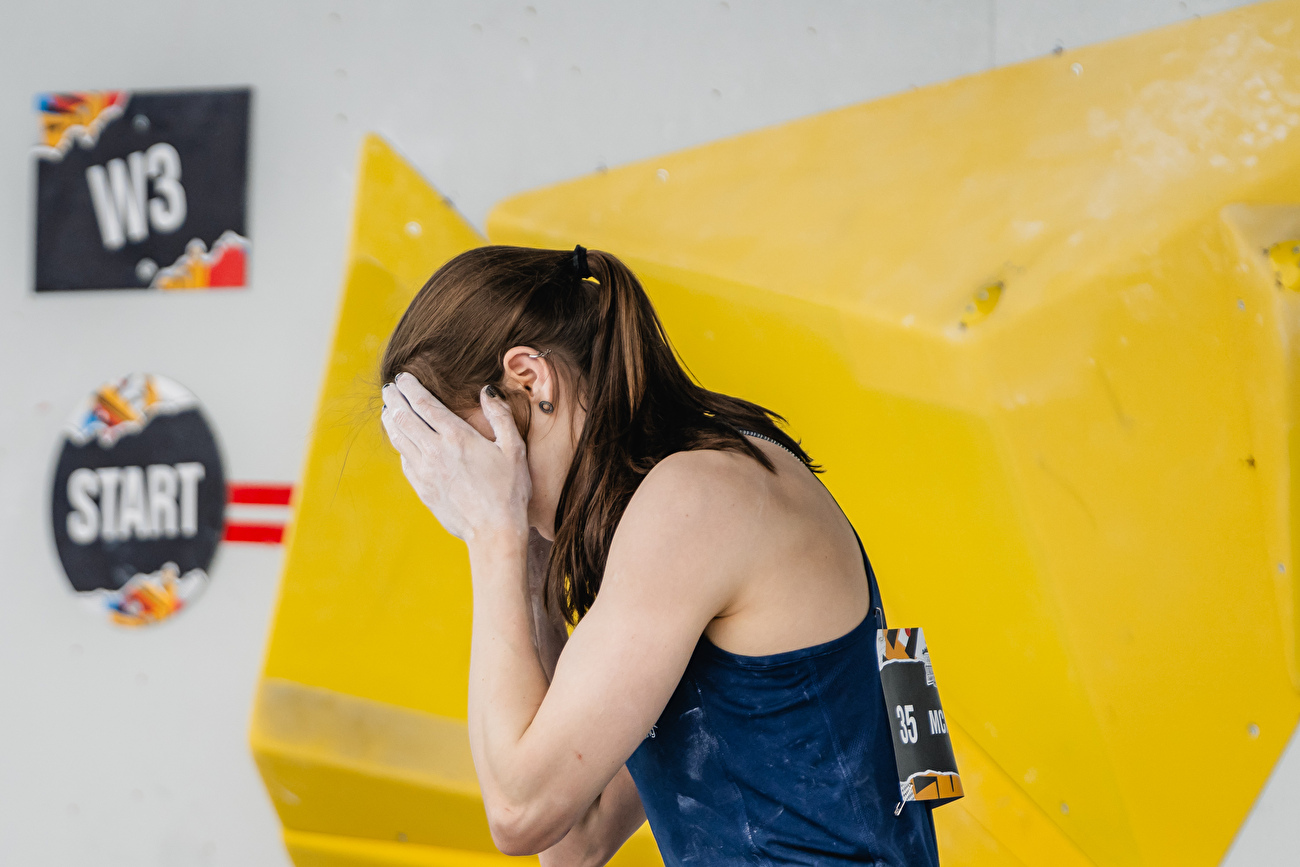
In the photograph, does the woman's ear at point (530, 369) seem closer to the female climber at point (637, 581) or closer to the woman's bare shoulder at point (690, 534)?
the female climber at point (637, 581)

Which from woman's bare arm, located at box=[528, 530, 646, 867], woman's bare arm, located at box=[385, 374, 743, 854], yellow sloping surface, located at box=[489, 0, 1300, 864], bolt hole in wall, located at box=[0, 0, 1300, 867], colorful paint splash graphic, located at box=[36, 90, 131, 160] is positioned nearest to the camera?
woman's bare arm, located at box=[385, 374, 743, 854]

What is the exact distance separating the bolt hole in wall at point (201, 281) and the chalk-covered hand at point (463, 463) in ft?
1.97

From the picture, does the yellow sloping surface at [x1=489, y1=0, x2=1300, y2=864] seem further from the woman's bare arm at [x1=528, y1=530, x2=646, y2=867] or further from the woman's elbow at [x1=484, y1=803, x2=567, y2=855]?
the woman's elbow at [x1=484, y1=803, x2=567, y2=855]

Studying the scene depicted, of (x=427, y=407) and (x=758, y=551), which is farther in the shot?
(x=427, y=407)

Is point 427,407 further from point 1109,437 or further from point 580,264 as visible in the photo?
point 1109,437

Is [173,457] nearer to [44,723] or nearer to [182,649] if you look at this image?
[182,649]

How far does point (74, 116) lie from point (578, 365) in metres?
1.21

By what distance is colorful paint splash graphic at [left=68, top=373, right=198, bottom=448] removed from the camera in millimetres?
1525

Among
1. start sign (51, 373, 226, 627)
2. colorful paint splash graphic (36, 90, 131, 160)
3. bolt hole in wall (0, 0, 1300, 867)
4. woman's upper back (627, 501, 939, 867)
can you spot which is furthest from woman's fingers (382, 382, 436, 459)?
colorful paint splash graphic (36, 90, 131, 160)

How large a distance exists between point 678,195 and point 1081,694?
86 centimetres

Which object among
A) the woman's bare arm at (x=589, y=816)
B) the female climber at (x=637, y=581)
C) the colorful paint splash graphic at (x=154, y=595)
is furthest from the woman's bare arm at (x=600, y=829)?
the colorful paint splash graphic at (x=154, y=595)

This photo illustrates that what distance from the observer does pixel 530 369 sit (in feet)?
2.85

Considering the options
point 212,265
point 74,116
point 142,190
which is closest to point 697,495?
point 212,265

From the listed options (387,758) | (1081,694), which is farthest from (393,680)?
(1081,694)
